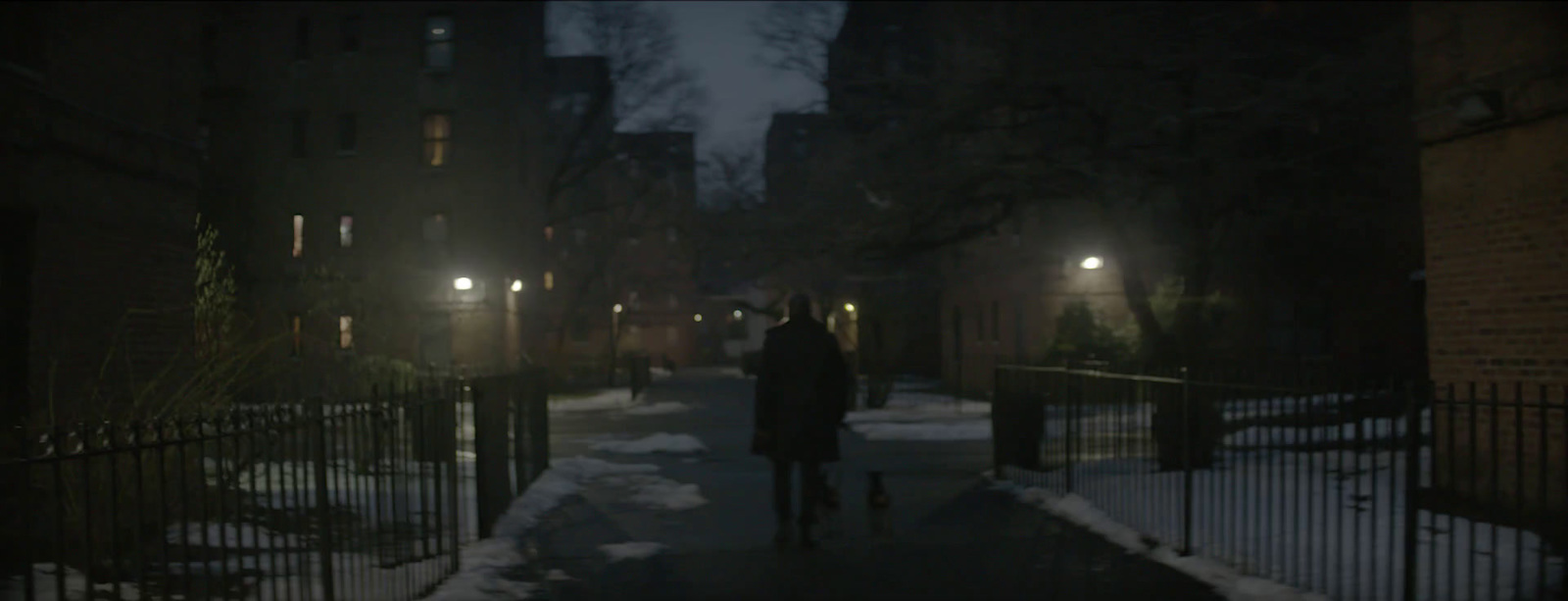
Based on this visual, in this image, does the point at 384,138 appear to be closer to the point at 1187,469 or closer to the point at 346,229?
the point at 346,229

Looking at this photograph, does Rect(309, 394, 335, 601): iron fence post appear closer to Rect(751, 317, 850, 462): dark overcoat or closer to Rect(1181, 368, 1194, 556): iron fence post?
Rect(751, 317, 850, 462): dark overcoat

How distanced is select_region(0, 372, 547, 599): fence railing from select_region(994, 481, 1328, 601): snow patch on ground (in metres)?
4.81

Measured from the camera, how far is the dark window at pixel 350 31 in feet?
127

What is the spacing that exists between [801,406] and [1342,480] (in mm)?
3739

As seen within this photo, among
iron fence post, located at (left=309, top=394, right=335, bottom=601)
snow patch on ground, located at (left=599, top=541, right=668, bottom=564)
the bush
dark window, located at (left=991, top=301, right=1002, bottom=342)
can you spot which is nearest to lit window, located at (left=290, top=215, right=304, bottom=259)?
dark window, located at (left=991, top=301, right=1002, bottom=342)

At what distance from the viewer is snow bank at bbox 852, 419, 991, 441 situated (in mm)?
20519

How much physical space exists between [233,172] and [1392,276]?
102 feet

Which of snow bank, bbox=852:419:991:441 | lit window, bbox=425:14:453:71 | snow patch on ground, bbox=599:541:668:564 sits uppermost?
lit window, bbox=425:14:453:71

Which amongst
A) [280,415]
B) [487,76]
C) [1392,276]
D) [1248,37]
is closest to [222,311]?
[280,415]

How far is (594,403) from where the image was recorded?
3428 cm

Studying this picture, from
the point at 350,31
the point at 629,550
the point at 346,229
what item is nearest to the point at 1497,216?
the point at 629,550

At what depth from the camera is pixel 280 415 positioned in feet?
20.2

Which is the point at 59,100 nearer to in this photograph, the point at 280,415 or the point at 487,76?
the point at 280,415

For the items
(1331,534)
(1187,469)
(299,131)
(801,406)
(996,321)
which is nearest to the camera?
(1187,469)
